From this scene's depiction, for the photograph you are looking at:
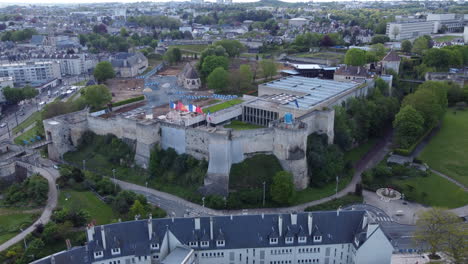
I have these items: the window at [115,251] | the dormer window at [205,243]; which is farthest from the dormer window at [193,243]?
the window at [115,251]

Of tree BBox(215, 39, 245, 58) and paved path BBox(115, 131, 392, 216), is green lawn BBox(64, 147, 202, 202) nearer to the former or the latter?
paved path BBox(115, 131, 392, 216)

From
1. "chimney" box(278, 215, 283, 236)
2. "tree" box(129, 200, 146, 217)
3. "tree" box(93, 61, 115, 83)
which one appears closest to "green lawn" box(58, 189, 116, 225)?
"tree" box(129, 200, 146, 217)

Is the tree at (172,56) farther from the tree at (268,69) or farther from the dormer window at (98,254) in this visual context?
the dormer window at (98,254)

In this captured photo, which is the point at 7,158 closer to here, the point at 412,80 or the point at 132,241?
the point at 132,241

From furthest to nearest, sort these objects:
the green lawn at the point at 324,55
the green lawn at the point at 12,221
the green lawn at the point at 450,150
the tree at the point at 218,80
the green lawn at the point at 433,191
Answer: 1. the green lawn at the point at 324,55
2. the tree at the point at 218,80
3. the green lawn at the point at 450,150
4. the green lawn at the point at 433,191
5. the green lawn at the point at 12,221

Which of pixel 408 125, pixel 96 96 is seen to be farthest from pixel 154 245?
pixel 408 125

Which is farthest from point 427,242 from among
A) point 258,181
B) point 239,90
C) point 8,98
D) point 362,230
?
point 8,98

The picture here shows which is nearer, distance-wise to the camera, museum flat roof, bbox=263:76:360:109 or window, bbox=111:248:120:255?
window, bbox=111:248:120:255
